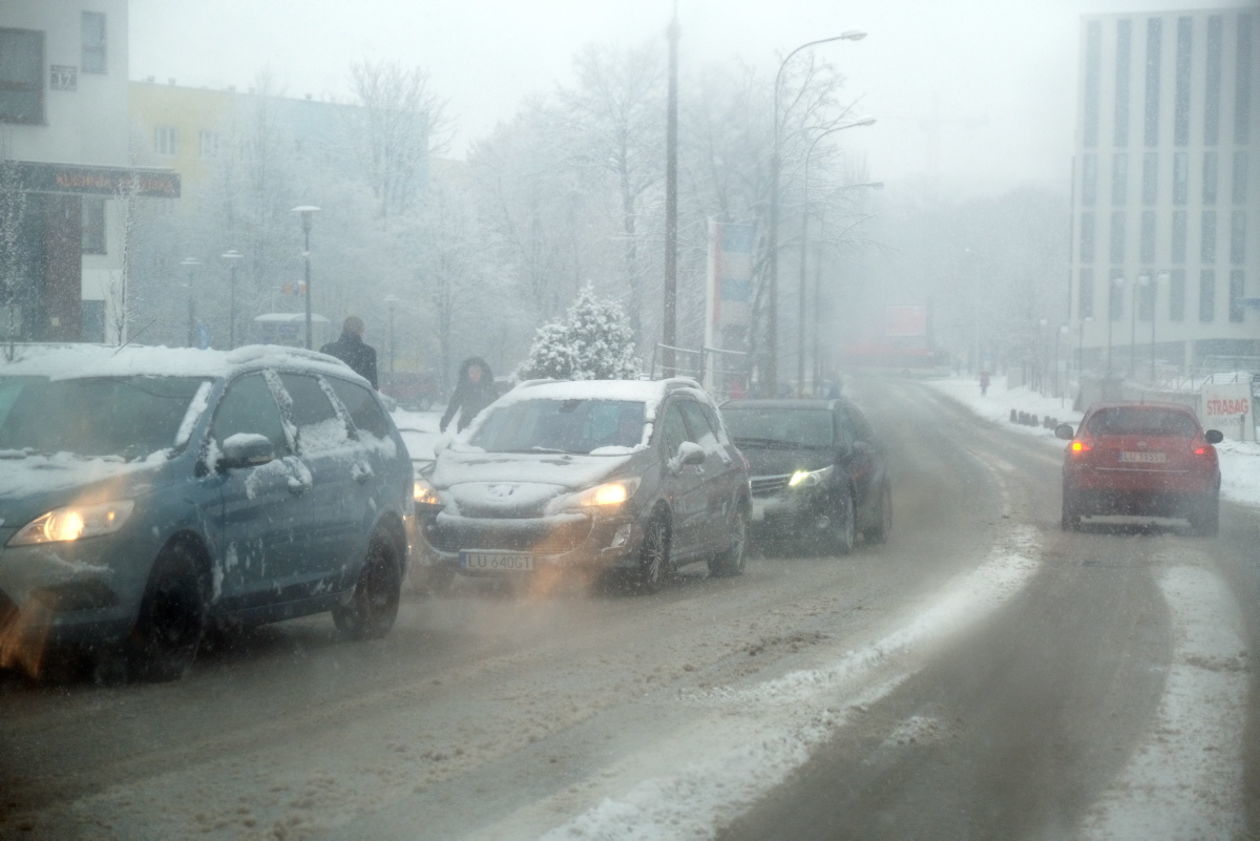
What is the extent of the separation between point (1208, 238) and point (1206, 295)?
4089 mm

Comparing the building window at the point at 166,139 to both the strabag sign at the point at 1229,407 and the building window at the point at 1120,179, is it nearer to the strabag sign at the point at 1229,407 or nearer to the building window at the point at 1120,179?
the strabag sign at the point at 1229,407

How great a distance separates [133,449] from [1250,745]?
16.8 ft

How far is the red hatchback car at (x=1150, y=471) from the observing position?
18938 millimetres

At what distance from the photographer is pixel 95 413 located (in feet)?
27.8

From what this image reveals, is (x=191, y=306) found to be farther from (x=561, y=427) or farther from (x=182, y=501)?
(x=182, y=501)

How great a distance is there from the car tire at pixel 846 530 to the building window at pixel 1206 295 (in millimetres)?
105417

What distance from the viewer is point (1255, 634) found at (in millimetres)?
10570

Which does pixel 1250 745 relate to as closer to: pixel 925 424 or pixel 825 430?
pixel 825 430

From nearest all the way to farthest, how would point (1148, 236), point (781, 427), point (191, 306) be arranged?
point (781, 427)
point (191, 306)
point (1148, 236)

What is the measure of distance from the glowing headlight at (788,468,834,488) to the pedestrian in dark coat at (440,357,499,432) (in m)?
4.84

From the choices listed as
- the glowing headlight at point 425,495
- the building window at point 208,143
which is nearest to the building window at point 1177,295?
the building window at point 208,143

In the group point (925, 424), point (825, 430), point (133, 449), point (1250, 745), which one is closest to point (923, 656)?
point (1250, 745)

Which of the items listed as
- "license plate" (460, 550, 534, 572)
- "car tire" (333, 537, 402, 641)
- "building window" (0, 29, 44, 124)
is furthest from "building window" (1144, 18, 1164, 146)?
"car tire" (333, 537, 402, 641)

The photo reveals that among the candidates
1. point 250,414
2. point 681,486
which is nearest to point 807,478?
point 681,486
